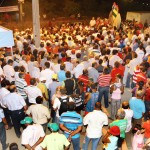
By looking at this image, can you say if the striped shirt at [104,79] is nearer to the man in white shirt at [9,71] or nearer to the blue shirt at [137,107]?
the blue shirt at [137,107]

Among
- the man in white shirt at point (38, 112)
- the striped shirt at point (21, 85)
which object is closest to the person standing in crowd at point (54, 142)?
the man in white shirt at point (38, 112)

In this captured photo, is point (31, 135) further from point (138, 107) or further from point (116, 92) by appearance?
point (116, 92)

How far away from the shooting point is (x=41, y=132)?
6.23 metres

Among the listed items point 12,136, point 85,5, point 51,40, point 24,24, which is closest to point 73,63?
point 12,136

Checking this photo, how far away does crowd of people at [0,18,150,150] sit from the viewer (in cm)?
621

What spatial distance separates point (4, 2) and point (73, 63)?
23.6 meters

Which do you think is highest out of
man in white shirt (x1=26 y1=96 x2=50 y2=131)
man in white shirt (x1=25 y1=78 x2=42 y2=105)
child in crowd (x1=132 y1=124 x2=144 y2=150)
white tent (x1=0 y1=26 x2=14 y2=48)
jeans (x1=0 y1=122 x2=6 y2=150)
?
white tent (x1=0 y1=26 x2=14 y2=48)

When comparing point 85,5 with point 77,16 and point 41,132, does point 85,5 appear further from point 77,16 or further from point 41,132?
point 41,132

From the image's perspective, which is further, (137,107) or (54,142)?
(137,107)

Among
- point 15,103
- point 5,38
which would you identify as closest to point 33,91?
point 15,103

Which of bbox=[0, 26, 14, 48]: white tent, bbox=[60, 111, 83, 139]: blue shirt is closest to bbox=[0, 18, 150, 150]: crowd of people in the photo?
bbox=[60, 111, 83, 139]: blue shirt

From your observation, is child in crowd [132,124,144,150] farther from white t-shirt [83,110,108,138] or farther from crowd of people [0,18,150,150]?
Result: white t-shirt [83,110,108,138]

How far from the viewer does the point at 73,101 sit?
A: 7523mm

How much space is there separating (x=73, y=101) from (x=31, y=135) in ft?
5.66
